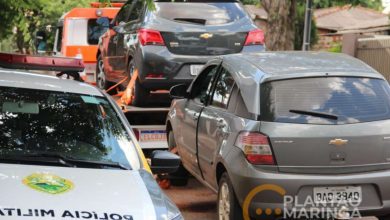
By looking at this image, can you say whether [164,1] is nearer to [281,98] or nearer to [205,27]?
[205,27]

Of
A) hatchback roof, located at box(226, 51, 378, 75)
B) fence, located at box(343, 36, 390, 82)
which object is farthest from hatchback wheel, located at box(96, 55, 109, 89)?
fence, located at box(343, 36, 390, 82)

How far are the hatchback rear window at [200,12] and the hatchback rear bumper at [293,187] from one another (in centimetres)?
391

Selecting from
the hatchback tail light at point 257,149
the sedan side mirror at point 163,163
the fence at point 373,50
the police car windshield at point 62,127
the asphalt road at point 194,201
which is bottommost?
the asphalt road at point 194,201

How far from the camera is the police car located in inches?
138

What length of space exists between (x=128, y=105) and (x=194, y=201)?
6.34 ft

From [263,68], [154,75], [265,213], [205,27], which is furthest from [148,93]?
[265,213]

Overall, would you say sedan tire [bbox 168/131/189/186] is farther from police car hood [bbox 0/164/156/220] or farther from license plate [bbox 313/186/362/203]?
police car hood [bbox 0/164/156/220]

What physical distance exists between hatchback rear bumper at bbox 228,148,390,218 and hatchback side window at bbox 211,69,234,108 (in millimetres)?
1025

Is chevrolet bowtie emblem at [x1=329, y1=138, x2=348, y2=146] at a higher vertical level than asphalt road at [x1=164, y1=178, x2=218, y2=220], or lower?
→ higher

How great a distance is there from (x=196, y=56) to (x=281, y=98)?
3.33 m

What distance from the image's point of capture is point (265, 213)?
550cm

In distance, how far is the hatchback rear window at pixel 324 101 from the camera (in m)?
5.59

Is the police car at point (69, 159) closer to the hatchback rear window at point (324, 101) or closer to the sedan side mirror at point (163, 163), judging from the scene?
the sedan side mirror at point (163, 163)

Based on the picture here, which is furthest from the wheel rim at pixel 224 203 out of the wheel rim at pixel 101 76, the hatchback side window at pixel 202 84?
the wheel rim at pixel 101 76
